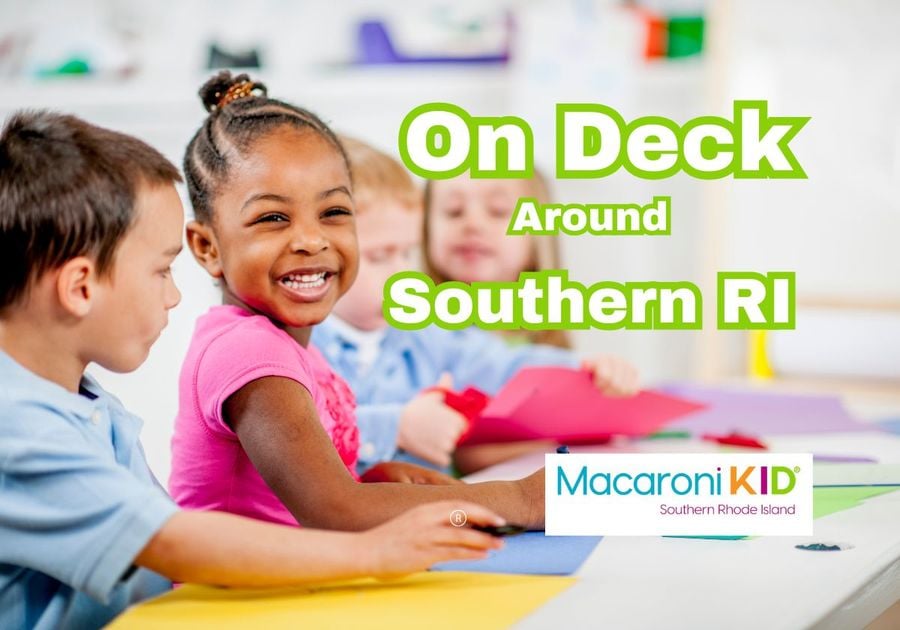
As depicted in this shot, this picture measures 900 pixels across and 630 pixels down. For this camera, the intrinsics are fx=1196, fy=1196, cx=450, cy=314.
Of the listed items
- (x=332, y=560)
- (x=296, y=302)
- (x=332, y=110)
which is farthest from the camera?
(x=332, y=110)

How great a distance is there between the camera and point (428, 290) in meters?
0.78

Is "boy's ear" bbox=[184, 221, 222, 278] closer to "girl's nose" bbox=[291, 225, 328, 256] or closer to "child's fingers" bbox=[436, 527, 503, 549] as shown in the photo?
"girl's nose" bbox=[291, 225, 328, 256]

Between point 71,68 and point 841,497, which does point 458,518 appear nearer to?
point 841,497

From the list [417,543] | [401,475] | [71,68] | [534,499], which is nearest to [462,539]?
[417,543]

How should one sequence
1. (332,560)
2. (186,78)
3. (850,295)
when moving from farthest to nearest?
(186,78)
(850,295)
(332,560)

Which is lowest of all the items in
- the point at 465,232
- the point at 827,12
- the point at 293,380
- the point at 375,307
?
the point at 293,380

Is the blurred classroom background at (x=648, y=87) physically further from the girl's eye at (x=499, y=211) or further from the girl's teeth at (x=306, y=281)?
the girl's teeth at (x=306, y=281)

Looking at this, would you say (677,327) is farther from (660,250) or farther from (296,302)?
(660,250)

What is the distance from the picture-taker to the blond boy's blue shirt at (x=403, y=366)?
101cm

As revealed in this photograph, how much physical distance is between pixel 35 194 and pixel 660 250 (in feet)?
6.15

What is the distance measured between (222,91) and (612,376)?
514 millimetres

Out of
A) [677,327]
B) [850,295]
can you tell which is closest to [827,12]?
[850,295]

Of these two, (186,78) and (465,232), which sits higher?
(186,78)

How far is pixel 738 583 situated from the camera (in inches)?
25.4
